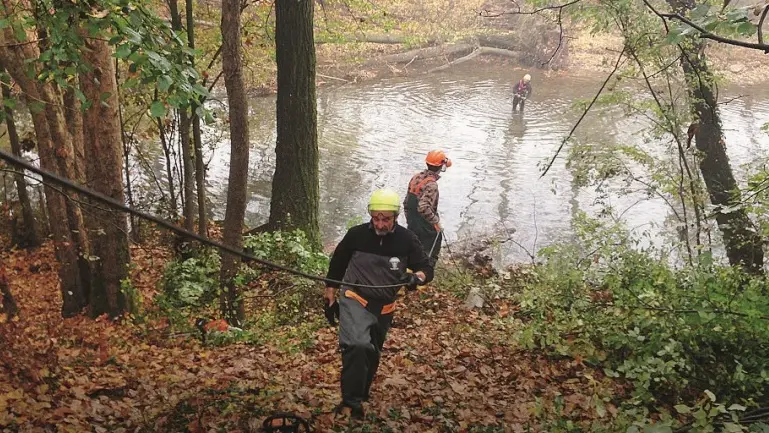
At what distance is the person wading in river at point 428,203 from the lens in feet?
29.1

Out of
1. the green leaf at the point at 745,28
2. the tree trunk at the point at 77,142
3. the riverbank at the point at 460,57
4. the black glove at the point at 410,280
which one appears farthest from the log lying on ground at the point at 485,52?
the green leaf at the point at 745,28

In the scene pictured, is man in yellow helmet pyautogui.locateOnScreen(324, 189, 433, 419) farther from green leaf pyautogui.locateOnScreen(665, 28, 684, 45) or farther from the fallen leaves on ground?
green leaf pyautogui.locateOnScreen(665, 28, 684, 45)

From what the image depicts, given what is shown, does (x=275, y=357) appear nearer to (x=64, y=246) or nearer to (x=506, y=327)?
(x=506, y=327)

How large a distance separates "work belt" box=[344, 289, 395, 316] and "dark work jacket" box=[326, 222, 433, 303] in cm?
3

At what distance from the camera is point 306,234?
9.83 m

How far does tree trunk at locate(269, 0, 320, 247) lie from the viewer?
9.29 metres

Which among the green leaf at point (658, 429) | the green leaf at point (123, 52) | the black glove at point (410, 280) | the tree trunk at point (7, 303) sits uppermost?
the green leaf at point (123, 52)

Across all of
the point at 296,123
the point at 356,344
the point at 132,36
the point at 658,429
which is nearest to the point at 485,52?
the point at 296,123

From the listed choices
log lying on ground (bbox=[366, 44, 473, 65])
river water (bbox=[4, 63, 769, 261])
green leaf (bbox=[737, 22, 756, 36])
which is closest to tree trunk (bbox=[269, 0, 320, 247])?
river water (bbox=[4, 63, 769, 261])

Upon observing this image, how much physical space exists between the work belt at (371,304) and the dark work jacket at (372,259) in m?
0.03

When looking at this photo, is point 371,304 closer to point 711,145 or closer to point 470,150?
point 711,145

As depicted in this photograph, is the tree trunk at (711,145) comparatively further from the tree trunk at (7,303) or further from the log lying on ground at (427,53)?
the log lying on ground at (427,53)

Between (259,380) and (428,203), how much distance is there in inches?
164

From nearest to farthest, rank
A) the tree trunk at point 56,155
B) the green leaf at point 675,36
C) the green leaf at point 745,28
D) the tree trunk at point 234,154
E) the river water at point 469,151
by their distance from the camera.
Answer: the green leaf at point 745,28, the green leaf at point 675,36, the tree trunk at point 234,154, the tree trunk at point 56,155, the river water at point 469,151
